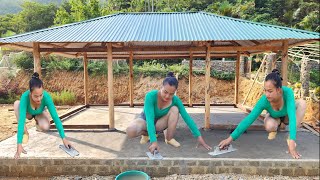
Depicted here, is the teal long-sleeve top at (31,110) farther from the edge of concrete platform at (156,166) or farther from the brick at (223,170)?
the brick at (223,170)

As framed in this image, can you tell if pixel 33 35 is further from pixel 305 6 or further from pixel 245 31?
pixel 305 6

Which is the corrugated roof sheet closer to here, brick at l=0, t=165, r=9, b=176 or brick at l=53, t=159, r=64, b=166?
brick at l=53, t=159, r=64, b=166

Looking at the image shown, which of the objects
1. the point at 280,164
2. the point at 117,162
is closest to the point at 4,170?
the point at 117,162

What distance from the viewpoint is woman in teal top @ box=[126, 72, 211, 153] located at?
125 inches

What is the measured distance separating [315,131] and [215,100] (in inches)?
358

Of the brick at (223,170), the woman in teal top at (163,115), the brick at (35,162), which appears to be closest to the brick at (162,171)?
the woman in teal top at (163,115)

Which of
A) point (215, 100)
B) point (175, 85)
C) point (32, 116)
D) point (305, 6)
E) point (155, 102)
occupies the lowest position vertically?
point (215, 100)

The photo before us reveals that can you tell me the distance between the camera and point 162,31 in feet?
19.0

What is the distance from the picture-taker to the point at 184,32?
18.7ft

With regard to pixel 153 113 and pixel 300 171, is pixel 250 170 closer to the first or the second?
pixel 300 171

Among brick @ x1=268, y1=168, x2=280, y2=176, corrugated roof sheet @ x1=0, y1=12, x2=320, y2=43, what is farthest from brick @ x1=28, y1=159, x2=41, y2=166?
brick @ x1=268, y1=168, x2=280, y2=176

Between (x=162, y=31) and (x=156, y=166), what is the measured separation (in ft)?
10.5

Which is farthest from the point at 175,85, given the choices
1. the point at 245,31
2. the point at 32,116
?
the point at 245,31

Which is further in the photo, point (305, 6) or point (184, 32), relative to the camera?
point (305, 6)
